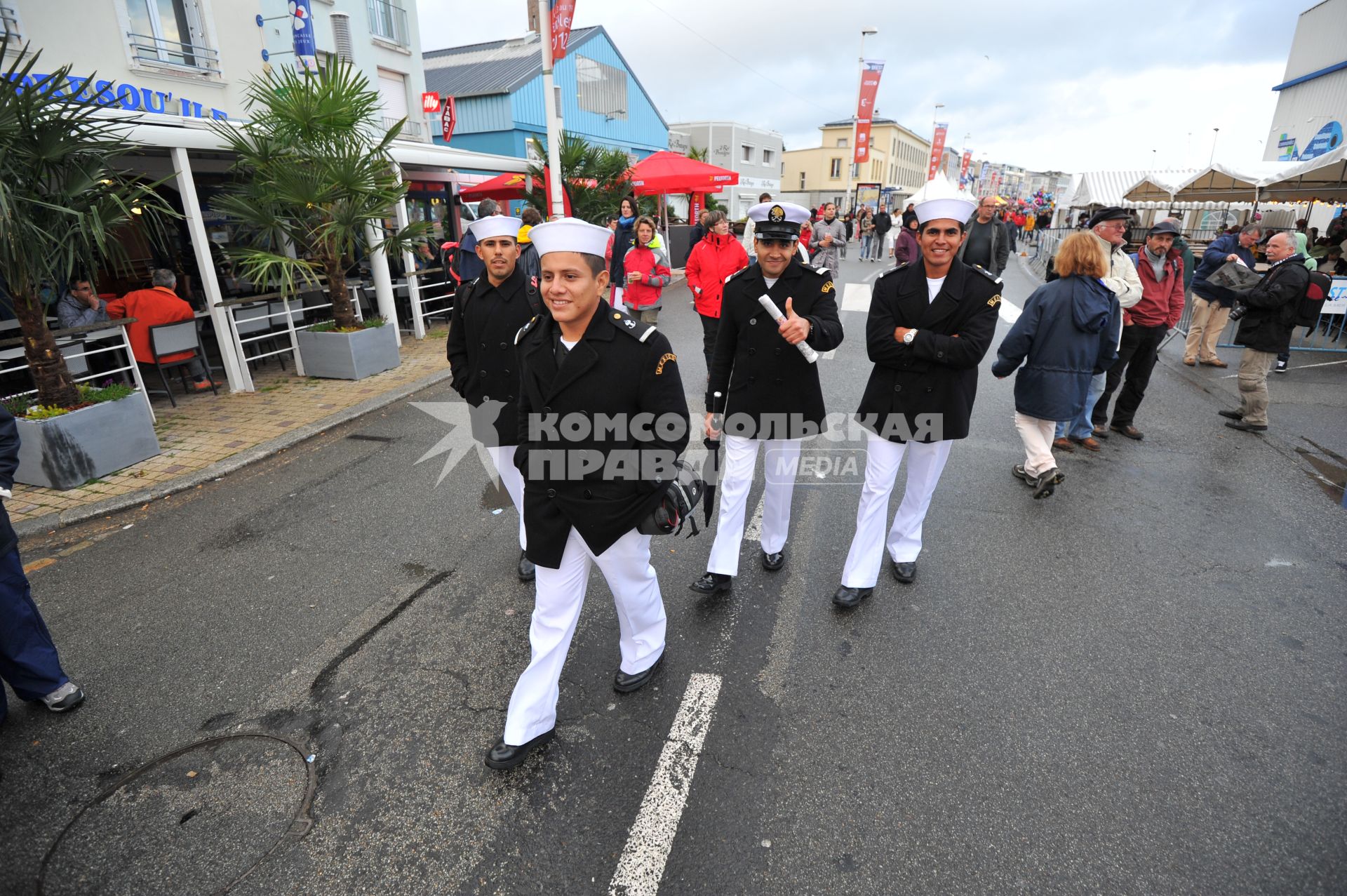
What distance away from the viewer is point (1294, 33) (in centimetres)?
2461

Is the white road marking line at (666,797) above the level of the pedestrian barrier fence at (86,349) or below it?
below

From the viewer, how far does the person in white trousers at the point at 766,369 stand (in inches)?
136

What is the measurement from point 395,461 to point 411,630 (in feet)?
9.43

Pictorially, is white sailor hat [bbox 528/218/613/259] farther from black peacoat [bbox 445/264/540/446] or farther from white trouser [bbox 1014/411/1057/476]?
white trouser [bbox 1014/411/1057/476]

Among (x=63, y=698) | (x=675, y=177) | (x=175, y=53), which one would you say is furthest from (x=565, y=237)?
(x=175, y=53)

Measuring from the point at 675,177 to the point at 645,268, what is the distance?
7.94 meters

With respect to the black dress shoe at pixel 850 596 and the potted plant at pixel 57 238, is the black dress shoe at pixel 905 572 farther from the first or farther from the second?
the potted plant at pixel 57 238

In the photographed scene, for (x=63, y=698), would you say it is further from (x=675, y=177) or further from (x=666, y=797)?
(x=675, y=177)

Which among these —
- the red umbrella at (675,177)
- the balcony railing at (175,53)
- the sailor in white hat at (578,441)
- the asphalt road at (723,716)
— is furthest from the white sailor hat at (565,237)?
the balcony railing at (175,53)

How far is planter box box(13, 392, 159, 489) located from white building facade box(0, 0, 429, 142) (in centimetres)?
541

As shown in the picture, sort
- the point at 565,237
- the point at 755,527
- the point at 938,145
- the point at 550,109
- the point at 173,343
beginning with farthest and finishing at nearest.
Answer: the point at 938,145
the point at 550,109
the point at 173,343
the point at 755,527
the point at 565,237

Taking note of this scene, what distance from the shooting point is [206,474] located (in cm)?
578

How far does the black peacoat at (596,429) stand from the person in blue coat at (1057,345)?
334 cm

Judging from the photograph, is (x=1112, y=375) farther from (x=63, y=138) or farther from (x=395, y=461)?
(x=63, y=138)
